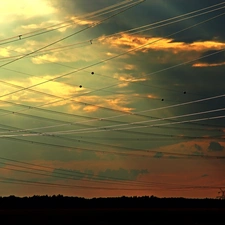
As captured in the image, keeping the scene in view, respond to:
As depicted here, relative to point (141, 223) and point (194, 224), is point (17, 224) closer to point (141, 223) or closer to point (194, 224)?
point (141, 223)

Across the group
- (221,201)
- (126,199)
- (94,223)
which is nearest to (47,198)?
(126,199)

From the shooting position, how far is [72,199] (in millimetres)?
178000

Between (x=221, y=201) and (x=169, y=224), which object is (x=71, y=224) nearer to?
(x=169, y=224)

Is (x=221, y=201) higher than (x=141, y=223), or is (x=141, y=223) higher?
(x=221, y=201)

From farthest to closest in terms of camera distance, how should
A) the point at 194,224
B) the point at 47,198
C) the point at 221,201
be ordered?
the point at 47,198 → the point at 221,201 → the point at 194,224

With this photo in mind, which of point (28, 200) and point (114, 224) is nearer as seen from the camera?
point (114, 224)

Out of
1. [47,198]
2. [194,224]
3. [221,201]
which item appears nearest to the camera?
[194,224]

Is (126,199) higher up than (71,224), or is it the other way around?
(126,199)

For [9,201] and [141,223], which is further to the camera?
[9,201]

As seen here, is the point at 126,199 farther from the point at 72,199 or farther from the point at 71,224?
the point at 71,224

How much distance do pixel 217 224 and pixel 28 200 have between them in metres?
126

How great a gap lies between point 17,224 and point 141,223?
1520 centimetres

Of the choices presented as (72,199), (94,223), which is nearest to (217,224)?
(94,223)

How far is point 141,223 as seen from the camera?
62031mm
